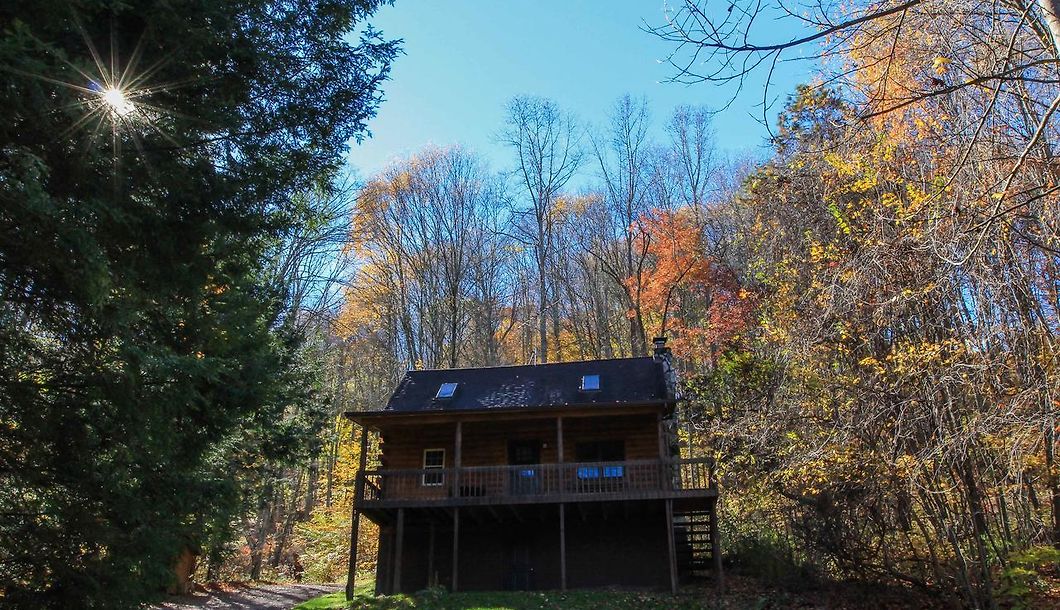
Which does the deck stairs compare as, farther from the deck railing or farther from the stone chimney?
the stone chimney

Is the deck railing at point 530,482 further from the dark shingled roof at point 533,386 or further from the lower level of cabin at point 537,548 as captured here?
the dark shingled roof at point 533,386

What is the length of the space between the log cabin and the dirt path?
375cm

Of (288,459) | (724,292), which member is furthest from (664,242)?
(288,459)

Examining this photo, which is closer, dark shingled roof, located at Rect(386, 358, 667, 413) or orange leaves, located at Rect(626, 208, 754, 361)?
dark shingled roof, located at Rect(386, 358, 667, 413)

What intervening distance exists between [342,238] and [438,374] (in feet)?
20.4

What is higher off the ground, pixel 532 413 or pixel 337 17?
pixel 337 17

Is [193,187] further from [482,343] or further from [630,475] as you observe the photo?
[482,343]

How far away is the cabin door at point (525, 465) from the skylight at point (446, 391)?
7.53 ft

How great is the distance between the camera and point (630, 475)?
16891 mm

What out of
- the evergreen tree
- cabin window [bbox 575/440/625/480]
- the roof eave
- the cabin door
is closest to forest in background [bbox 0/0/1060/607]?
the evergreen tree

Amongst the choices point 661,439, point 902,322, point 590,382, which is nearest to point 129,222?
point 902,322

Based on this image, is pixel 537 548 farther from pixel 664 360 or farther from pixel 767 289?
pixel 767 289

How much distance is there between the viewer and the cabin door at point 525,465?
56.6 feet

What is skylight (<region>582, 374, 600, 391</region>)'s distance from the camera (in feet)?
62.8
